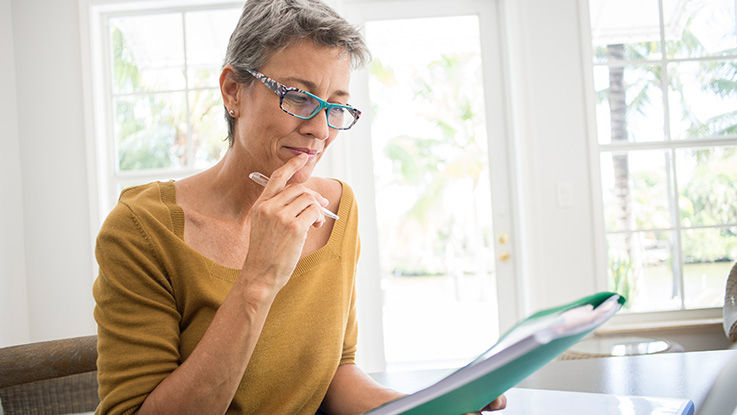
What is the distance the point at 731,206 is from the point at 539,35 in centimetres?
Result: 154

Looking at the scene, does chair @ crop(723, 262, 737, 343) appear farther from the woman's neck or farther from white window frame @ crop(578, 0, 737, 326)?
the woman's neck

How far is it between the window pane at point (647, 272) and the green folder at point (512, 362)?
10.5ft

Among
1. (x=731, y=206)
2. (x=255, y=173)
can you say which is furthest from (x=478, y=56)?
(x=255, y=173)

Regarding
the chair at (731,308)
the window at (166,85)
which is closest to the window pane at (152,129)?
the window at (166,85)

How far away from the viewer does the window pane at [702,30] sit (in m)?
3.43

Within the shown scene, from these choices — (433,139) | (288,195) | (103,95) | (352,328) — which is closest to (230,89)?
(288,195)

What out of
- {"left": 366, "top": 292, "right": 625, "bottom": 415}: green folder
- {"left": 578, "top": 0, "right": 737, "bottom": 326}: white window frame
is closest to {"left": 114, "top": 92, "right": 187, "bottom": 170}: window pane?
{"left": 578, "top": 0, "right": 737, "bottom": 326}: white window frame

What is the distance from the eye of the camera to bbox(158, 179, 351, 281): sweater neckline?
95 cm

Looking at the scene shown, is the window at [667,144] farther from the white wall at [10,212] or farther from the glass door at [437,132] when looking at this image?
the white wall at [10,212]

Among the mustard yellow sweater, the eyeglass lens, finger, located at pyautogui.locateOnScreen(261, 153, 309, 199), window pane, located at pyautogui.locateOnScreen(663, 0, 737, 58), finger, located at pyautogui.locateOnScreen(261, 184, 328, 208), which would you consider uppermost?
window pane, located at pyautogui.locateOnScreen(663, 0, 737, 58)

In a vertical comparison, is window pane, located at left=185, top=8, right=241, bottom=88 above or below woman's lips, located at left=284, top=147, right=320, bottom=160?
above

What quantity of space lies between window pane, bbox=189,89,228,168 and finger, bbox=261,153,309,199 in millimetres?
2688

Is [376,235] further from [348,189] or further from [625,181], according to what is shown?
[348,189]

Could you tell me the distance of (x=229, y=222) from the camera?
1.04 metres
